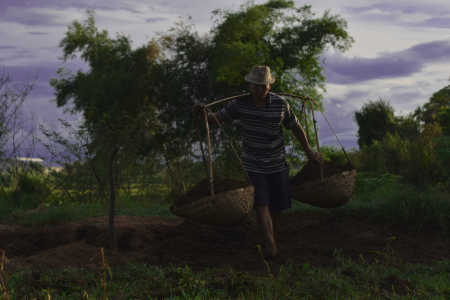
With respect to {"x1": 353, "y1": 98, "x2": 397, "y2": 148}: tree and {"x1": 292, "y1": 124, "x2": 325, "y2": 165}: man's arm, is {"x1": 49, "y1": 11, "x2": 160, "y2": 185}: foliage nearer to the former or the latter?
{"x1": 292, "y1": 124, "x2": 325, "y2": 165}: man's arm

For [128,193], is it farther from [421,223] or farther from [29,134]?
[421,223]

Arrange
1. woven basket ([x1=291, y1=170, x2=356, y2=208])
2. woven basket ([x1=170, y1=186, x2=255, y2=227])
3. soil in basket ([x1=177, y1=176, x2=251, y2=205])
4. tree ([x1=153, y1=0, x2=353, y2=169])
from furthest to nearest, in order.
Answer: tree ([x1=153, y1=0, x2=353, y2=169])
woven basket ([x1=291, y1=170, x2=356, y2=208])
soil in basket ([x1=177, y1=176, x2=251, y2=205])
woven basket ([x1=170, y1=186, x2=255, y2=227])

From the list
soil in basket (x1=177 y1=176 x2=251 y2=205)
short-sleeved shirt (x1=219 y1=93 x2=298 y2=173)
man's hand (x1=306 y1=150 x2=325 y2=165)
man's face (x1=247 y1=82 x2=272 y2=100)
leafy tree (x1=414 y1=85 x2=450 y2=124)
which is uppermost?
leafy tree (x1=414 y1=85 x2=450 y2=124)

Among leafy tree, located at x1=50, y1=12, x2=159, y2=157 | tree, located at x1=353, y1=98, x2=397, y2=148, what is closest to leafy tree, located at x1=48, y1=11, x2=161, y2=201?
leafy tree, located at x1=50, y1=12, x2=159, y2=157

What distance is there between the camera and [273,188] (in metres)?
4.25

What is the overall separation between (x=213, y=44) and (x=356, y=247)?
9970 millimetres

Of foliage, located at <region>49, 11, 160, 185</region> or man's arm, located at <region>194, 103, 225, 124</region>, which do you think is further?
foliage, located at <region>49, 11, 160, 185</region>

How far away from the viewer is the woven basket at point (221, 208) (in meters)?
3.57

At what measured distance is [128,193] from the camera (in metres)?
9.05

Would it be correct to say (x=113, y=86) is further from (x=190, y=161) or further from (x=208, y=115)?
(x=208, y=115)

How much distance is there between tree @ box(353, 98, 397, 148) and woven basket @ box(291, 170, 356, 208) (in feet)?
48.7

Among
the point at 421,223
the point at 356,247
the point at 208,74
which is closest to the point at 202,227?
the point at 356,247

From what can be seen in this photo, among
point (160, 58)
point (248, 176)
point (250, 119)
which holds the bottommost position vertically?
point (248, 176)

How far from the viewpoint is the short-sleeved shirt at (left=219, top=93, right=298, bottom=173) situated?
406cm
